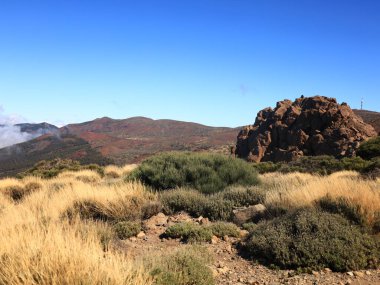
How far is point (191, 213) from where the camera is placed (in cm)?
977

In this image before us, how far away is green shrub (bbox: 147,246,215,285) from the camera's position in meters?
4.47

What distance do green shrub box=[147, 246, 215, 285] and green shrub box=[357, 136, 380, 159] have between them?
22025mm

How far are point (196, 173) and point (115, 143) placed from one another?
86758 mm

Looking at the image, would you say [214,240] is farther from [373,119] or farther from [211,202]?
[373,119]

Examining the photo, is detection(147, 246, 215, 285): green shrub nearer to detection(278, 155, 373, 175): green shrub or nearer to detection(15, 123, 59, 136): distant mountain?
detection(278, 155, 373, 175): green shrub

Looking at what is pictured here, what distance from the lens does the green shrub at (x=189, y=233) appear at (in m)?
7.50

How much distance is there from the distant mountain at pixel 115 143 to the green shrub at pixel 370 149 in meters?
25.2

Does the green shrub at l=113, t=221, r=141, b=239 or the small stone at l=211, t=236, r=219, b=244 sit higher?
the green shrub at l=113, t=221, r=141, b=239

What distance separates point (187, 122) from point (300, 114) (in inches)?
4960

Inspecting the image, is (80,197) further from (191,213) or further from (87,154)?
(87,154)

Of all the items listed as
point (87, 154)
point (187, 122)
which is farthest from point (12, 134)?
point (87, 154)

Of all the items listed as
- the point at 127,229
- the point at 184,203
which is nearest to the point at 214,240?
the point at 127,229

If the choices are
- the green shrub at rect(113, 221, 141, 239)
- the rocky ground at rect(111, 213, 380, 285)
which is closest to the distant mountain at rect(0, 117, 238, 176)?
the green shrub at rect(113, 221, 141, 239)

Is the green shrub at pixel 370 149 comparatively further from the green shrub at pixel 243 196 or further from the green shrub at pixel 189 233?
the green shrub at pixel 189 233
